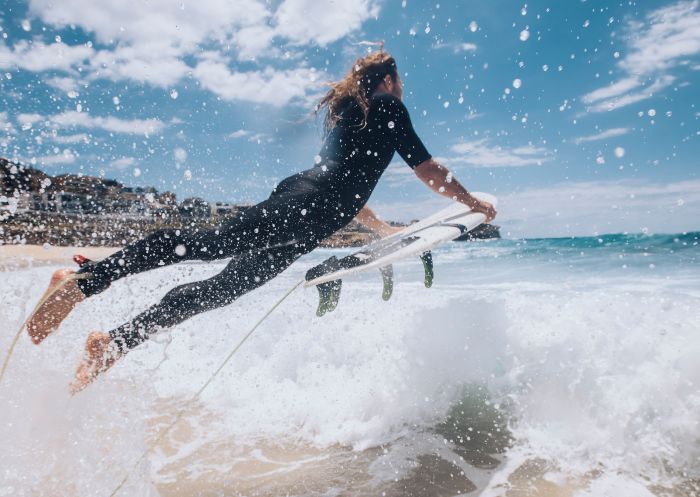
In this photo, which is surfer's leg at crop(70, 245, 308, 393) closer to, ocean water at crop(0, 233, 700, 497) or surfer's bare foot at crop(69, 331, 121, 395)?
surfer's bare foot at crop(69, 331, 121, 395)

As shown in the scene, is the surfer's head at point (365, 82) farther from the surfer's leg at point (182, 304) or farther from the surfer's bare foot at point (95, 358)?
the surfer's bare foot at point (95, 358)

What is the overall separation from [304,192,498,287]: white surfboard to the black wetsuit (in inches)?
12.7

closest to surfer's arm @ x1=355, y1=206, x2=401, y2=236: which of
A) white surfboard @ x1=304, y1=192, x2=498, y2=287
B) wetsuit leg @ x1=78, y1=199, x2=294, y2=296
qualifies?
white surfboard @ x1=304, y1=192, x2=498, y2=287

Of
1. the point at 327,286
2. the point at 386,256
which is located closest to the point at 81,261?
the point at 327,286

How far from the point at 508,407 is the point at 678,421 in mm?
1435

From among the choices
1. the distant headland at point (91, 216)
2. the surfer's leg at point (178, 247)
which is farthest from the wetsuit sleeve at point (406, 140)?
the distant headland at point (91, 216)

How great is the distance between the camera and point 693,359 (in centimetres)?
430

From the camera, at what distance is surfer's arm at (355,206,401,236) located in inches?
162

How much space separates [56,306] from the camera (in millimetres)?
2637

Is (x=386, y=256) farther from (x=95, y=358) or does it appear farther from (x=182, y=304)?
(x=95, y=358)

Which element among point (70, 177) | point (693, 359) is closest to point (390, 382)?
point (693, 359)

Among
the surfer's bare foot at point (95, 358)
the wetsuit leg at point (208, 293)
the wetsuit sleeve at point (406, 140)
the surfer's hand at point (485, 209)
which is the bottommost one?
the surfer's bare foot at point (95, 358)

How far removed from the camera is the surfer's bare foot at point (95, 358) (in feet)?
8.70

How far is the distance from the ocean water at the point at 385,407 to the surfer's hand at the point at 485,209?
6.75 ft
